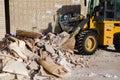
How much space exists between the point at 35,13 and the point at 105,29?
11.7ft

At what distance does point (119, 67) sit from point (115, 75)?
4.35 ft

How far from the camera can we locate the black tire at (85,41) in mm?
13820

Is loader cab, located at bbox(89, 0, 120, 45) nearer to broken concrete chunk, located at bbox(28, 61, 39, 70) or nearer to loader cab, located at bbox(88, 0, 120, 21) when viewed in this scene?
loader cab, located at bbox(88, 0, 120, 21)

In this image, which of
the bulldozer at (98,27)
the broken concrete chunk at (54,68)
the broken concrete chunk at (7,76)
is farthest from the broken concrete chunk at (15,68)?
the bulldozer at (98,27)

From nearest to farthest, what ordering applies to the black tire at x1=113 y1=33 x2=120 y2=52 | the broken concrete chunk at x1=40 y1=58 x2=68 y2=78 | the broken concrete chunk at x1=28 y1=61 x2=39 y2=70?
the broken concrete chunk at x1=40 y1=58 x2=68 y2=78
the broken concrete chunk at x1=28 y1=61 x2=39 y2=70
the black tire at x1=113 y1=33 x2=120 y2=52

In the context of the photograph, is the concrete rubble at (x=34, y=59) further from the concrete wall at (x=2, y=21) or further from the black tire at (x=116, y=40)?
the concrete wall at (x=2, y=21)

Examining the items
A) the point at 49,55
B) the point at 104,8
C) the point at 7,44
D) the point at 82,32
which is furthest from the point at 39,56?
the point at 104,8

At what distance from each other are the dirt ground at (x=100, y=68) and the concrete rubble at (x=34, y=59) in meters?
0.31

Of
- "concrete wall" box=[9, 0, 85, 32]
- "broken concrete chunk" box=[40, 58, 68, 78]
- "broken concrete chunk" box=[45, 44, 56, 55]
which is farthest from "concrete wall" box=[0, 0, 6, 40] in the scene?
"broken concrete chunk" box=[40, 58, 68, 78]

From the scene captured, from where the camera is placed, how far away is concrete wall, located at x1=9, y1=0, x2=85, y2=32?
1638 centimetres

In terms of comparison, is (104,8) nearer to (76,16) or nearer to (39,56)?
(76,16)

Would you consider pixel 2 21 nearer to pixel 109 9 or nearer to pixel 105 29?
pixel 105 29

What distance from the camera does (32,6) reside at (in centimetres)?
1650

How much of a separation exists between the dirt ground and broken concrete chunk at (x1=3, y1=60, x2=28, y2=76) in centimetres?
118
